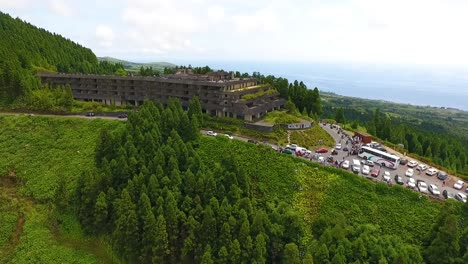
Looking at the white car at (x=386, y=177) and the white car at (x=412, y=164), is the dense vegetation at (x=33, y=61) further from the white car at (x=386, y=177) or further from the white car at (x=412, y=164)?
the white car at (x=412, y=164)

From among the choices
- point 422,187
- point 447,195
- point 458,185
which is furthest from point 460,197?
point 422,187

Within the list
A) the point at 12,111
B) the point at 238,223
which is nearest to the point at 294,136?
the point at 238,223

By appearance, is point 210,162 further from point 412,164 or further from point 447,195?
point 447,195

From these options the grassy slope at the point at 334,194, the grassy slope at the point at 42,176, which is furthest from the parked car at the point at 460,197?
the grassy slope at the point at 42,176

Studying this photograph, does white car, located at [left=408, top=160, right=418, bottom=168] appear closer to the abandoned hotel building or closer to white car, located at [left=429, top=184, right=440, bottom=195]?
white car, located at [left=429, top=184, right=440, bottom=195]

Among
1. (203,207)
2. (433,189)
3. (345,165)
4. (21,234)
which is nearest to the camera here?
(203,207)

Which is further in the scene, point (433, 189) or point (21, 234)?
point (433, 189)
